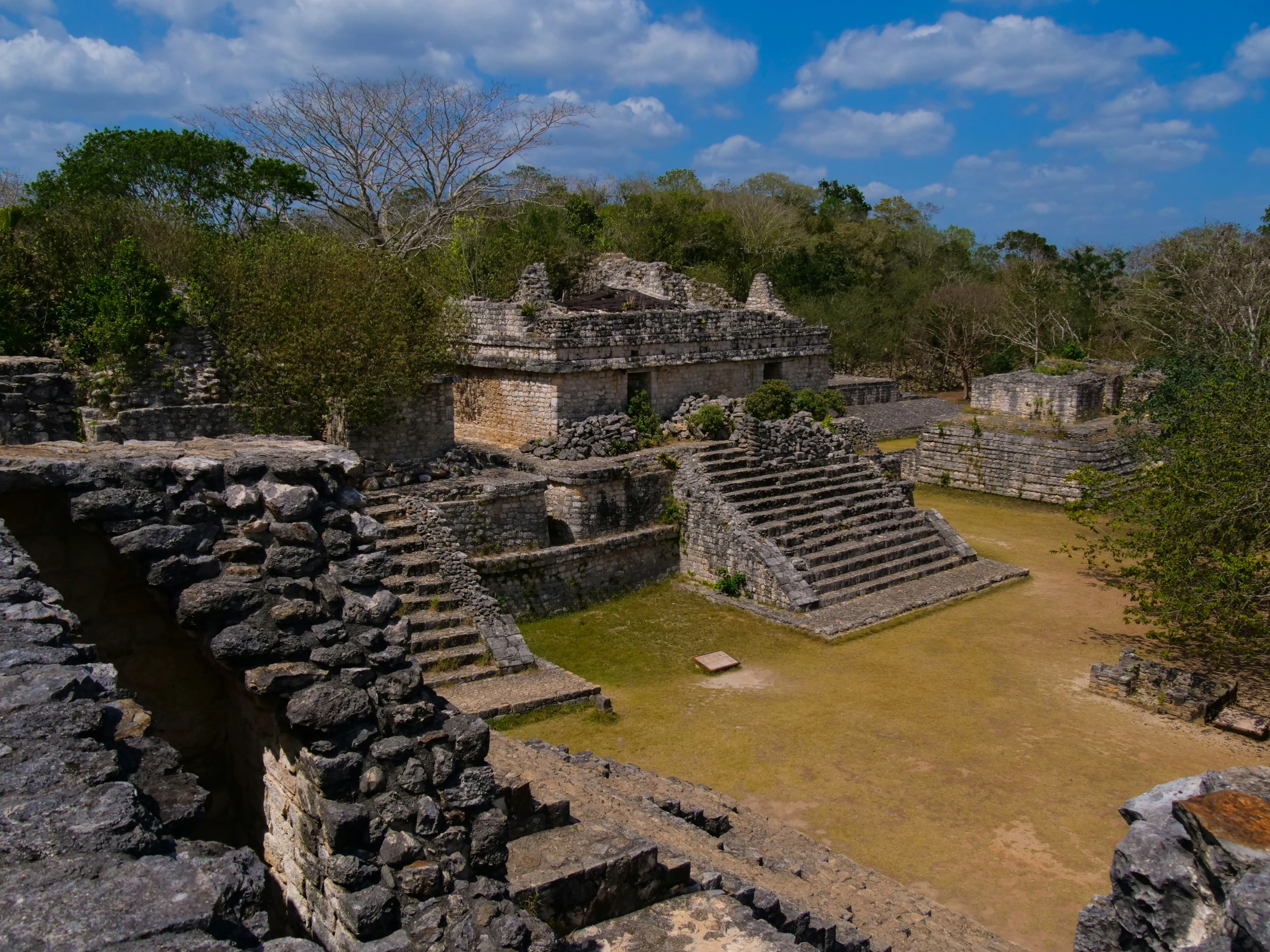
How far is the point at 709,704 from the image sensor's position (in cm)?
1010

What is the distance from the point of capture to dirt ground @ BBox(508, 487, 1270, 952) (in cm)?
739

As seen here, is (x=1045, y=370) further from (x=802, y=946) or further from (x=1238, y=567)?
(x=802, y=946)

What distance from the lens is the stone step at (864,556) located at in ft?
44.2

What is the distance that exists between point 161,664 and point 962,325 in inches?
1322

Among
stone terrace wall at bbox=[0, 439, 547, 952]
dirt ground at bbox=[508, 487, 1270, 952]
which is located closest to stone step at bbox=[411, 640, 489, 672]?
dirt ground at bbox=[508, 487, 1270, 952]

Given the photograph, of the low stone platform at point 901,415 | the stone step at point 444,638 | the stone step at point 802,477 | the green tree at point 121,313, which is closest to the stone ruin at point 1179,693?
the stone step at point 802,477

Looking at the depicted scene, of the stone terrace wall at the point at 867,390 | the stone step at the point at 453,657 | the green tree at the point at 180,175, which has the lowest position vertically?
the stone step at the point at 453,657

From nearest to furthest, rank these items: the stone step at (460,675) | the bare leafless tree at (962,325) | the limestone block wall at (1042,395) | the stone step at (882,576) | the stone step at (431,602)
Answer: the stone step at (460,675), the stone step at (431,602), the stone step at (882,576), the limestone block wall at (1042,395), the bare leafless tree at (962,325)

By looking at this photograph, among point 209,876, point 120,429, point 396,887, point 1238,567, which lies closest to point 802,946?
point 396,887

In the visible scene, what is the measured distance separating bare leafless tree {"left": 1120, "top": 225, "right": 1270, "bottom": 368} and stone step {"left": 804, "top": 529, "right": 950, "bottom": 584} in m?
9.86

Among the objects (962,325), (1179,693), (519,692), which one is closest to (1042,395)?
(1179,693)

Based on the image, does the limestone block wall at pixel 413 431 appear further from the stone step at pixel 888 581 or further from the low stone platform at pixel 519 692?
the stone step at pixel 888 581

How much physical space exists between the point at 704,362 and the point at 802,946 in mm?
13065

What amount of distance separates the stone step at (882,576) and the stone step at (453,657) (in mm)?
5135
